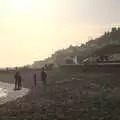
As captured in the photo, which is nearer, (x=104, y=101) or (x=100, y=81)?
(x=104, y=101)

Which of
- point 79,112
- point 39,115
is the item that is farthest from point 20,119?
point 79,112

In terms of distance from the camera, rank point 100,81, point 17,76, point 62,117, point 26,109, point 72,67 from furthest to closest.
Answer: point 72,67 → point 17,76 → point 100,81 → point 26,109 → point 62,117

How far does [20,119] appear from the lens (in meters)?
24.5

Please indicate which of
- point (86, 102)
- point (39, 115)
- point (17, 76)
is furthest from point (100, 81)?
point (39, 115)

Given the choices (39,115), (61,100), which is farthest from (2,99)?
(39,115)

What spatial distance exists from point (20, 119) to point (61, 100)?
9467 mm

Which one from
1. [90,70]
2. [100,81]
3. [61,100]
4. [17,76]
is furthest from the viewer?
[90,70]

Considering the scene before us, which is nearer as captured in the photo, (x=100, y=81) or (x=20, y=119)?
(x=20, y=119)

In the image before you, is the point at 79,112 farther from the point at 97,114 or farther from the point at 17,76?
the point at 17,76

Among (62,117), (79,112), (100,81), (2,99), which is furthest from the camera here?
(100,81)

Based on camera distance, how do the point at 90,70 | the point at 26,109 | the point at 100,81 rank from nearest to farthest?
the point at 26,109 < the point at 100,81 < the point at 90,70

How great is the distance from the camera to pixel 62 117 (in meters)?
24.2

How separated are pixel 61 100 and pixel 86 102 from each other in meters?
3.46

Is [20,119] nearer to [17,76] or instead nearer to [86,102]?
[86,102]
